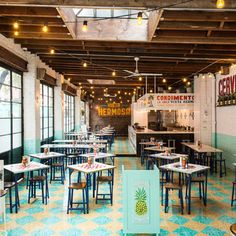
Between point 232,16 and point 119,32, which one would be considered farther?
point 119,32

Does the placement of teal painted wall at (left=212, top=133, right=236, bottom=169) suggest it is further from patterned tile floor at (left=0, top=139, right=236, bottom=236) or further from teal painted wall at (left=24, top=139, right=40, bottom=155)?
teal painted wall at (left=24, top=139, right=40, bottom=155)

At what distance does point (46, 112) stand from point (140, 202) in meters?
7.79

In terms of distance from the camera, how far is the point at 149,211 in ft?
14.3

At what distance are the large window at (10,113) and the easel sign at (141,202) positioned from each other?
4.02 meters

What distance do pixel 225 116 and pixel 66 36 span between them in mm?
6598

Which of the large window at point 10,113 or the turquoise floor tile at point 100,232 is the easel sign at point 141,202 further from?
the large window at point 10,113

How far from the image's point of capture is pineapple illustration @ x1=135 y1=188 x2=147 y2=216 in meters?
4.33

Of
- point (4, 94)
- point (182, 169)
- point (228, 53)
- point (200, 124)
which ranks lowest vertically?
point (182, 169)

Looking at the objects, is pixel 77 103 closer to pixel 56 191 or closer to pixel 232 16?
pixel 56 191

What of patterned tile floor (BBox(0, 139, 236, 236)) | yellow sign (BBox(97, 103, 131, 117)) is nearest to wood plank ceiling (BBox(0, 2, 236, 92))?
patterned tile floor (BBox(0, 139, 236, 236))

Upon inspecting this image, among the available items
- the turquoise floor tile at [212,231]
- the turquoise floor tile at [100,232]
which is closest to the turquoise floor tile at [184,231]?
the turquoise floor tile at [212,231]

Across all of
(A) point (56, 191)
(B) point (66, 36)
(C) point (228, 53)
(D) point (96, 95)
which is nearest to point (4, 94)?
(B) point (66, 36)

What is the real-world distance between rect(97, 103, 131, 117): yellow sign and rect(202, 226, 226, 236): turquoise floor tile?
20906 mm

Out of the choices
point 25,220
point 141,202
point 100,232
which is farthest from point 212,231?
point 25,220
